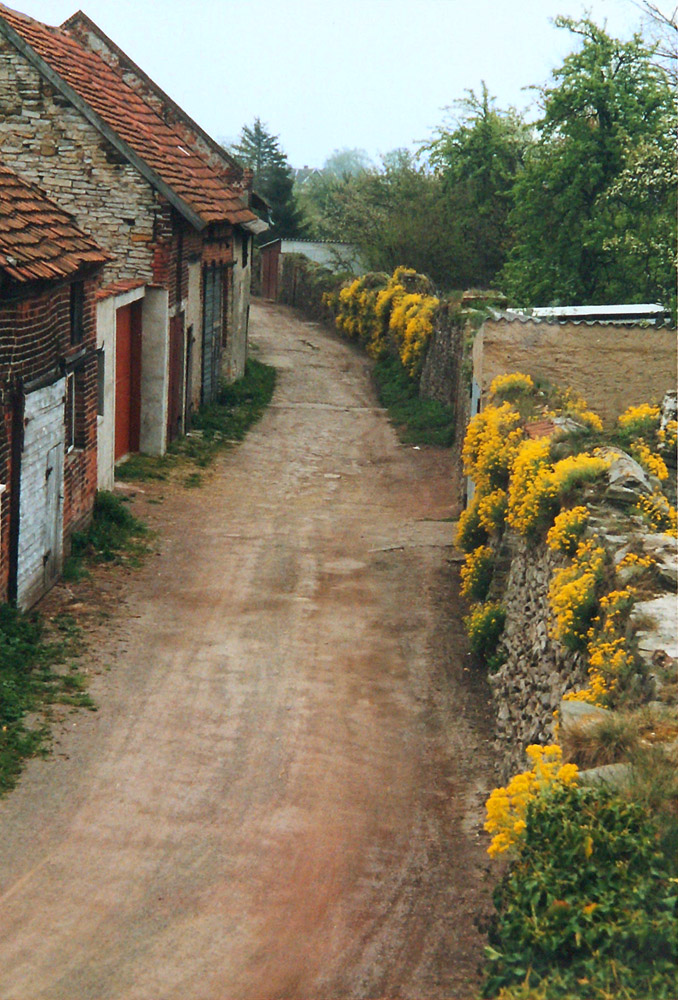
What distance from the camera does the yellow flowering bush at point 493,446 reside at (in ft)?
42.5

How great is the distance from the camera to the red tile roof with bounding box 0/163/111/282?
36.2 ft

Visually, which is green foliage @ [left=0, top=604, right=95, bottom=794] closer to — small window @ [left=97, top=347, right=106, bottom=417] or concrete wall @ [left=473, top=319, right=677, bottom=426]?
small window @ [left=97, top=347, right=106, bottom=417]

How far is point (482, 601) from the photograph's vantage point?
1341 centimetres

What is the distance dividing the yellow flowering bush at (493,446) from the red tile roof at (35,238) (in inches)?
204

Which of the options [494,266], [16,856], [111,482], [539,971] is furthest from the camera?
[494,266]

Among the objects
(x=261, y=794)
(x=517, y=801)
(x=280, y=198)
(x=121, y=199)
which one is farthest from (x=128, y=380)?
(x=280, y=198)

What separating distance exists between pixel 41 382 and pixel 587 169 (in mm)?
23120

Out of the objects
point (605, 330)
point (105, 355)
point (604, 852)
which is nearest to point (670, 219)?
point (605, 330)

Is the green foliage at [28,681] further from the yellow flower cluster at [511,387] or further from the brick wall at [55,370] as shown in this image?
the yellow flower cluster at [511,387]

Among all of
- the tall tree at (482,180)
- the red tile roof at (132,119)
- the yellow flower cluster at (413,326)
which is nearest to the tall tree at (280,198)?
the tall tree at (482,180)

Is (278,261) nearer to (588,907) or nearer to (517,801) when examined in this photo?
(517,801)

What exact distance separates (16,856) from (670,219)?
25.3 meters

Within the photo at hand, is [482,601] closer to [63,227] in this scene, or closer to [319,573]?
[319,573]

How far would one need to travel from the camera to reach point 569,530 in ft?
30.6
